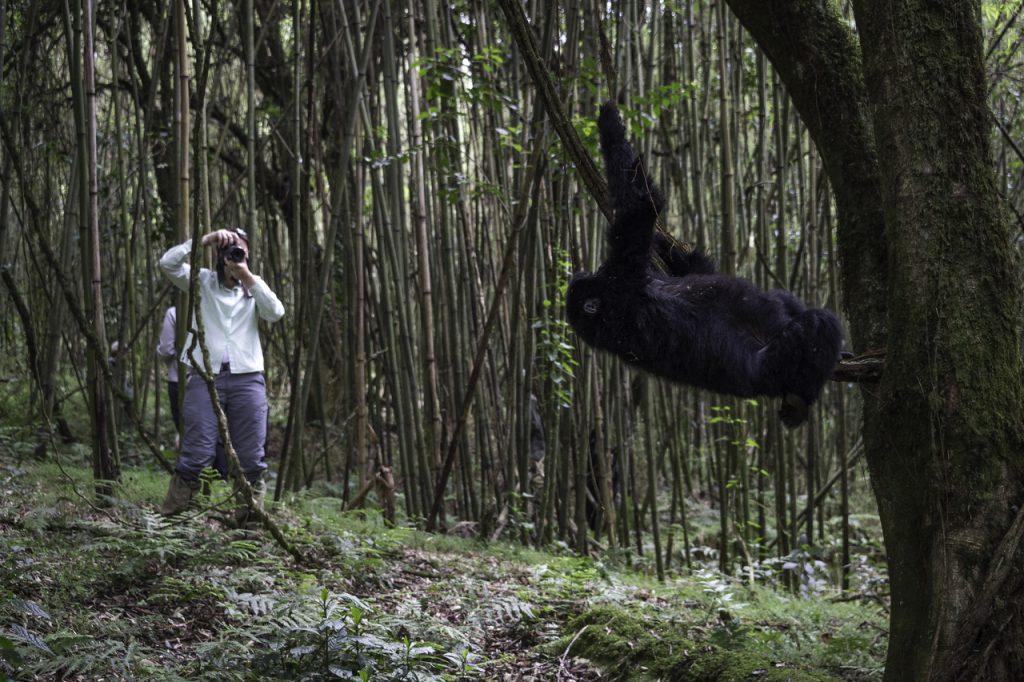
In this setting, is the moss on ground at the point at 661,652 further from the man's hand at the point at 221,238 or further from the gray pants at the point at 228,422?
the man's hand at the point at 221,238

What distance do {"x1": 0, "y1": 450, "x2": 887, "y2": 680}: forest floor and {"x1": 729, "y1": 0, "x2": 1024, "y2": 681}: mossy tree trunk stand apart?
0.96 metres

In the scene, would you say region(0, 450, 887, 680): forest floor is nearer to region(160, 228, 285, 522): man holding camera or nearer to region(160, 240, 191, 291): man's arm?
region(160, 228, 285, 522): man holding camera

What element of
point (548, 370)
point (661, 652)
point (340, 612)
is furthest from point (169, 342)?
point (661, 652)

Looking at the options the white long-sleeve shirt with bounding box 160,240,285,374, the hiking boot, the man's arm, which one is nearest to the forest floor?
the hiking boot

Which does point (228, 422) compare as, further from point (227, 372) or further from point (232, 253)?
point (232, 253)

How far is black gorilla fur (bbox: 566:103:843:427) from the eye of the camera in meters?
3.11

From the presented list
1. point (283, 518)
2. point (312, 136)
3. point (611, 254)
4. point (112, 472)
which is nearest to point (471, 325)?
point (312, 136)

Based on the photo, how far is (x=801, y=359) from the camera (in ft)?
10.2

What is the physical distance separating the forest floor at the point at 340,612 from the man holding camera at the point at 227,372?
0.81 feet

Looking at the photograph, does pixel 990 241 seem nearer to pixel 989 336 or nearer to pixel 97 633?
pixel 989 336

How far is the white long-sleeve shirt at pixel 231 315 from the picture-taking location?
462 cm

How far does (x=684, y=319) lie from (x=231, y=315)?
2.55 m

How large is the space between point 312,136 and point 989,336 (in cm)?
552

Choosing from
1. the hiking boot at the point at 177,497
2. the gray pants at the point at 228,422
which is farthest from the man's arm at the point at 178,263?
the hiking boot at the point at 177,497
